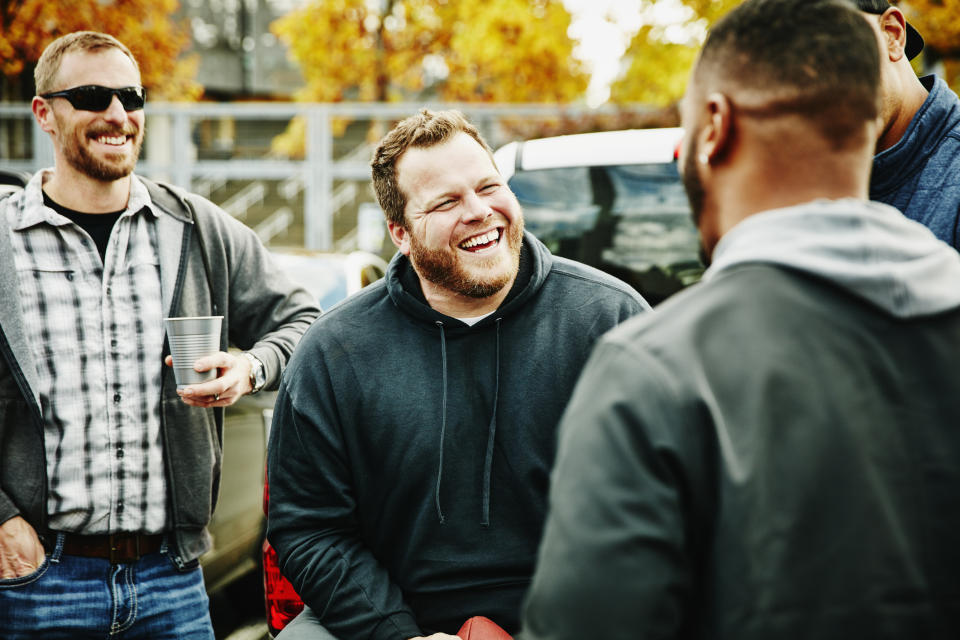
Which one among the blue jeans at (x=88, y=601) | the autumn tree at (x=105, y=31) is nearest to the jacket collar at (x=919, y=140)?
the blue jeans at (x=88, y=601)

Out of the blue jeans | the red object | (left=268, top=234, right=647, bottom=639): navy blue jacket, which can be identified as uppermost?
(left=268, top=234, right=647, bottom=639): navy blue jacket

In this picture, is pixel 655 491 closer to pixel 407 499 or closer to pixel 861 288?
pixel 861 288

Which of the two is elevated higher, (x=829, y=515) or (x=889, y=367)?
(x=889, y=367)

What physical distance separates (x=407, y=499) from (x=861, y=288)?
1452mm

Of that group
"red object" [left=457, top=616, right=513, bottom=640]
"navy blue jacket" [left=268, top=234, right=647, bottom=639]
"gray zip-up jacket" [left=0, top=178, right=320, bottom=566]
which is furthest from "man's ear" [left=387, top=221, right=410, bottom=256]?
"red object" [left=457, top=616, right=513, bottom=640]

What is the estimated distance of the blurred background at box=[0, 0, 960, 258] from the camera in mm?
12859

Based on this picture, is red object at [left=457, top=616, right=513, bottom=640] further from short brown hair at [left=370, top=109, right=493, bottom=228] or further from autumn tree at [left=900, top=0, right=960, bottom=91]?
autumn tree at [left=900, top=0, right=960, bottom=91]

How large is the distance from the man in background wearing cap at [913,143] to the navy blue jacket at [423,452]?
0.78m

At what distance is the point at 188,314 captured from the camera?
284 centimetres

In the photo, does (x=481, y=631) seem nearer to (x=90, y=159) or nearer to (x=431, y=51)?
(x=90, y=159)

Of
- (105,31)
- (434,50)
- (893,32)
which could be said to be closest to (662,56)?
(434,50)

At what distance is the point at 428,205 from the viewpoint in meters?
2.64

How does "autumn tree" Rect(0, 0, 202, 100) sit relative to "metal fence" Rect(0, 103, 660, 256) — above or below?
above

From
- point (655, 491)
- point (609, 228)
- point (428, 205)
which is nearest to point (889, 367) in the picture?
point (655, 491)
